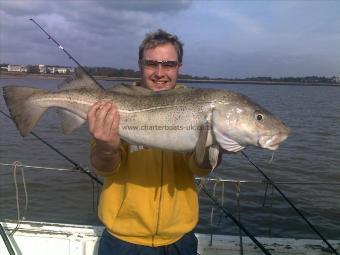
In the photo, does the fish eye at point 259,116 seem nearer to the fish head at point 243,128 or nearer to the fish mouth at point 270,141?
the fish head at point 243,128

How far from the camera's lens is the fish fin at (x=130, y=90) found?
3.46m

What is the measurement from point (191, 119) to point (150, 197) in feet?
2.37

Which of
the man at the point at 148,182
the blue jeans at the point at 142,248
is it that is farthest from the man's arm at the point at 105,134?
the blue jeans at the point at 142,248

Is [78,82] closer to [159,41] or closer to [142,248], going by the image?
[159,41]

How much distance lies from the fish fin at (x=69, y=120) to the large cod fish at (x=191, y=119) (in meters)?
0.21

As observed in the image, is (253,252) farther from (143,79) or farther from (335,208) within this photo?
(335,208)

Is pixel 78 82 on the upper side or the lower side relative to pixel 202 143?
upper

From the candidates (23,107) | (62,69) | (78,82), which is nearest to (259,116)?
(78,82)

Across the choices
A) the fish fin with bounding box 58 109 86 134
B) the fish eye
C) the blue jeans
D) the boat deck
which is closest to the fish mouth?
the fish eye

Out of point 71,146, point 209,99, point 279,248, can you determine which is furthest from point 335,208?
point 71,146

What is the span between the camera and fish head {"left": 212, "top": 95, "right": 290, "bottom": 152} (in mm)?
3209

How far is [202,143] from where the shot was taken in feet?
10.3

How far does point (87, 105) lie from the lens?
11.7 ft

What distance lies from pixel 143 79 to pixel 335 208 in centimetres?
923
